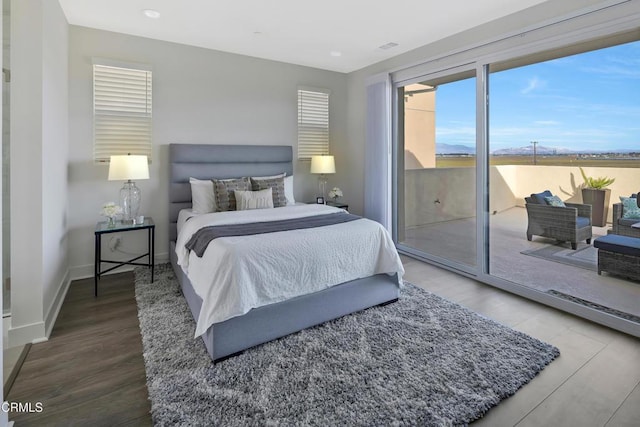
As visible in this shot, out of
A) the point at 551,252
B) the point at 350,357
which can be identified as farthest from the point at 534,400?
the point at 551,252

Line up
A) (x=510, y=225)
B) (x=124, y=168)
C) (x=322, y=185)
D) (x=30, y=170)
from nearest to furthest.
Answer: (x=30, y=170) → (x=124, y=168) → (x=510, y=225) → (x=322, y=185)

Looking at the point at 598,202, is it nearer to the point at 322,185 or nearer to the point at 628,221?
the point at 628,221

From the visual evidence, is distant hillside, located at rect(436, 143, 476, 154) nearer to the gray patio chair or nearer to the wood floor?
the gray patio chair

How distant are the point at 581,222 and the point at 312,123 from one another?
3610 millimetres

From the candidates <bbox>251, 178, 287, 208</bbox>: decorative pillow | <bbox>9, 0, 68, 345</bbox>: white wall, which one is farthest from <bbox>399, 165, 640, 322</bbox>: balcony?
<bbox>9, 0, 68, 345</bbox>: white wall

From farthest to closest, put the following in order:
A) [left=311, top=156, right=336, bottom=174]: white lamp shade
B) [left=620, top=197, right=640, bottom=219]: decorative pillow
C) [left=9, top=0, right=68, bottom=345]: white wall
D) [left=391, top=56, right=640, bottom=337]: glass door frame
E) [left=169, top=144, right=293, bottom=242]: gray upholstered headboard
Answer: [left=311, top=156, right=336, bottom=174]: white lamp shade < [left=169, top=144, right=293, bottom=242]: gray upholstered headboard < [left=391, top=56, right=640, bottom=337]: glass door frame < [left=620, top=197, right=640, bottom=219]: decorative pillow < [left=9, top=0, right=68, bottom=345]: white wall

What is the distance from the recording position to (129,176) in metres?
3.42

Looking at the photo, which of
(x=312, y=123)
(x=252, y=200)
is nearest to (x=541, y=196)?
(x=252, y=200)

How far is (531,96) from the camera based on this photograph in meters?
3.22

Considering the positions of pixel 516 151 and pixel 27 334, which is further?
pixel 516 151

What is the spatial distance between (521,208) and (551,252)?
506mm

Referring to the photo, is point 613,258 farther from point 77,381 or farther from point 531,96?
point 77,381

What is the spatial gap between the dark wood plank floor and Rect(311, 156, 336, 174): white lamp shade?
2.91 meters

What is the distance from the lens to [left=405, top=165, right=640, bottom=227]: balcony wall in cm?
277
